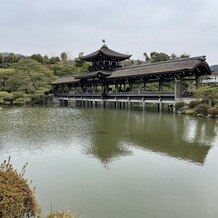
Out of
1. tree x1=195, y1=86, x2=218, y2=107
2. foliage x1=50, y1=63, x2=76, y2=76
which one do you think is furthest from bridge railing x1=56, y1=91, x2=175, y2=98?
foliage x1=50, y1=63, x2=76, y2=76

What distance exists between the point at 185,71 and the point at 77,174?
25.4 metres

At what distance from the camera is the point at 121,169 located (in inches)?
440

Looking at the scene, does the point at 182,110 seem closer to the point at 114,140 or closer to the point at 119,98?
the point at 119,98

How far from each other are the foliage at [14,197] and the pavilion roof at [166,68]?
2878cm

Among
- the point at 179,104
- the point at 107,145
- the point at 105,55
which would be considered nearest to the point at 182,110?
the point at 179,104

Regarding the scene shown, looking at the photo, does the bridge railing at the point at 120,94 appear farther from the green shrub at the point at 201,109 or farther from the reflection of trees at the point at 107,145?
the reflection of trees at the point at 107,145

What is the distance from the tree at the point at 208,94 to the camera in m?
29.2

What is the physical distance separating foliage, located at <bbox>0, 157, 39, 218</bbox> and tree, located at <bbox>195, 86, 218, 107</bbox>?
2603 cm

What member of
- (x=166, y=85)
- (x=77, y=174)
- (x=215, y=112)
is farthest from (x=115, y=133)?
(x=166, y=85)

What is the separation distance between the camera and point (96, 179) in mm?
9977

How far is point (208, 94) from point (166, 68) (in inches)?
309

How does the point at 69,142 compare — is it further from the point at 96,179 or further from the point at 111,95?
the point at 111,95

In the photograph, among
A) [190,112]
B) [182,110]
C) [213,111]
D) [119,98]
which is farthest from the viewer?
[119,98]

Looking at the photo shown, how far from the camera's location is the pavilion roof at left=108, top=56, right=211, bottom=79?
32969mm
